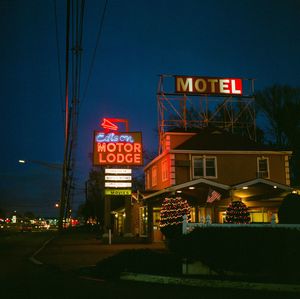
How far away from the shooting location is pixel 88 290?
10609 millimetres

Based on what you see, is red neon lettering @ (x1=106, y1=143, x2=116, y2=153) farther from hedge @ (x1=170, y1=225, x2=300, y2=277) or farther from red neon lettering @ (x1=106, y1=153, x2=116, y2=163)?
hedge @ (x1=170, y1=225, x2=300, y2=277)

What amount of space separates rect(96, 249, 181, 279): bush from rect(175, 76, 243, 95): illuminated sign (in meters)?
24.1

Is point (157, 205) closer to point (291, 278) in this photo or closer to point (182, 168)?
point (182, 168)

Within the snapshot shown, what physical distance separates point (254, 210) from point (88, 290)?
25.3 metres

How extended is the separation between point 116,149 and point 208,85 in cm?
930

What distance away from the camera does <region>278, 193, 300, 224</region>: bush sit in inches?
556

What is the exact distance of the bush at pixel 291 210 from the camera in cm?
1412

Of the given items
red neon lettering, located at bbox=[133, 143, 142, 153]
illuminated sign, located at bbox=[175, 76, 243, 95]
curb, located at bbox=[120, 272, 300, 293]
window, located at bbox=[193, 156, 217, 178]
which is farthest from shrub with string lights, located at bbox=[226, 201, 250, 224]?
illuminated sign, located at bbox=[175, 76, 243, 95]

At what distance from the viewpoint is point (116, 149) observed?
36.2 metres

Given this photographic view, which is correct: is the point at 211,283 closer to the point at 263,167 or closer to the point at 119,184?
the point at 263,167

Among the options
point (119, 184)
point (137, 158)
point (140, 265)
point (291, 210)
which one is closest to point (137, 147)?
point (137, 158)

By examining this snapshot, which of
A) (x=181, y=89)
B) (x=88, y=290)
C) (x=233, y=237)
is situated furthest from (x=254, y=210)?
(x=88, y=290)

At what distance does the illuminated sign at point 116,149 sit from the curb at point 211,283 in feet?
76.8

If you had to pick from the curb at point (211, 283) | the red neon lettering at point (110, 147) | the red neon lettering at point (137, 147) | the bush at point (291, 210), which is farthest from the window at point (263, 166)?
the curb at point (211, 283)
